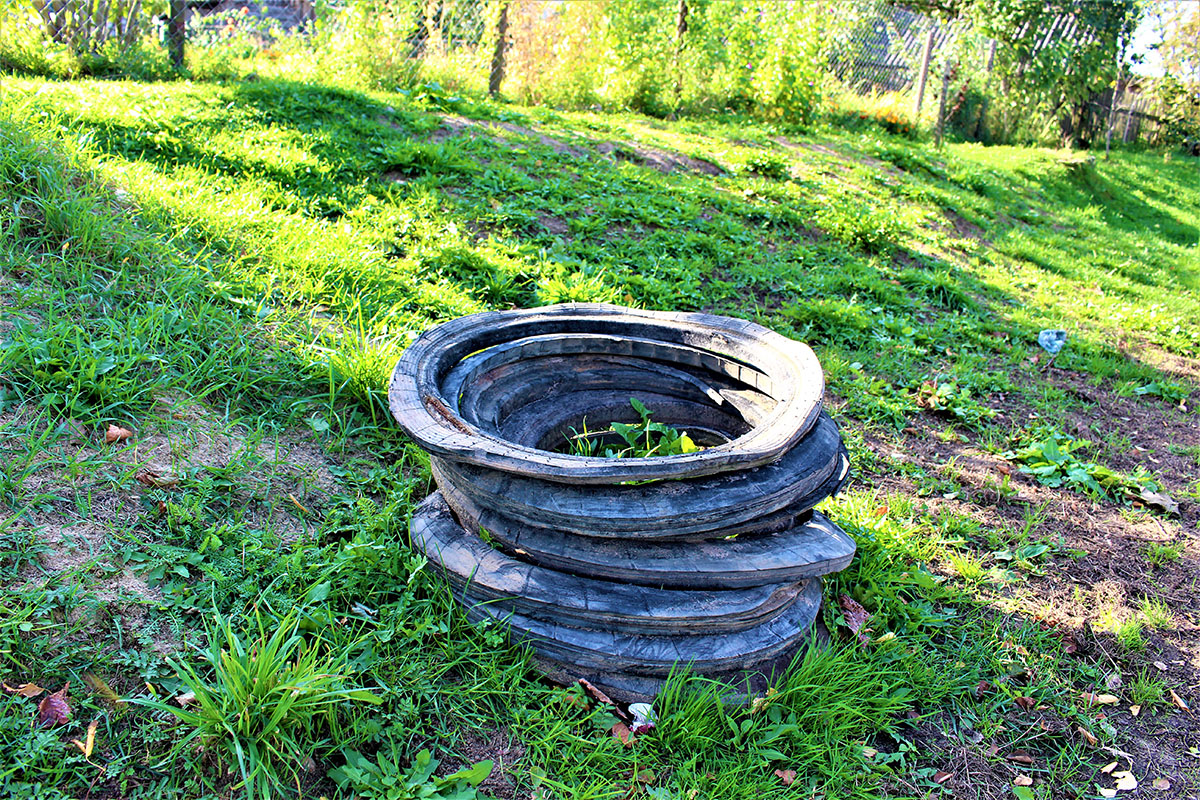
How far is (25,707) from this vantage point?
69.8 inches

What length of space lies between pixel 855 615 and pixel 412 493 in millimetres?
1691

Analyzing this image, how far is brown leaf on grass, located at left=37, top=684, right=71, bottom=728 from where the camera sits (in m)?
1.77

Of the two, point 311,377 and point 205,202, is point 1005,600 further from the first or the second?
point 205,202

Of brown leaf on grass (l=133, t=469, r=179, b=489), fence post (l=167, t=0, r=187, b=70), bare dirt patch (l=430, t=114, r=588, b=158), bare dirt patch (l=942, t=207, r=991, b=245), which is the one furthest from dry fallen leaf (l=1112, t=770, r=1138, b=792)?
fence post (l=167, t=0, r=187, b=70)

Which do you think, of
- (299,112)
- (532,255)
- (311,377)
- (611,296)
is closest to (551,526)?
(311,377)

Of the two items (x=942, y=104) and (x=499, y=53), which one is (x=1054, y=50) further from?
(x=499, y=53)

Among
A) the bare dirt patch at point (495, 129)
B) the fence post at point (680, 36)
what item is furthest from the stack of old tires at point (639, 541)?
the fence post at point (680, 36)

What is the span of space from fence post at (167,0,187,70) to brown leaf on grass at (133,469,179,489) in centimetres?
671

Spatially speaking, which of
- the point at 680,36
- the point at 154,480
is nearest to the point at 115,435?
the point at 154,480

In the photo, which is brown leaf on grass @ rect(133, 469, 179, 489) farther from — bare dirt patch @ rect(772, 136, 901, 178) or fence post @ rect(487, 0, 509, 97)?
bare dirt patch @ rect(772, 136, 901, 178)

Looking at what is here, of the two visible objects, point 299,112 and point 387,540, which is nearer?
point 387,540

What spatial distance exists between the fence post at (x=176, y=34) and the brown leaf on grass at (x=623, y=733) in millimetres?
8076

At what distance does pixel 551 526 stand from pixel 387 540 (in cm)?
66

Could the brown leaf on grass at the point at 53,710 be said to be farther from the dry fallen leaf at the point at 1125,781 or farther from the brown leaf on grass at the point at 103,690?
the dry fallen leaf at the point at 1125,781
